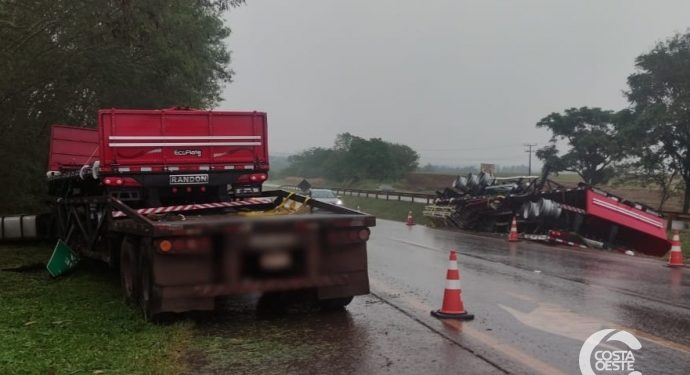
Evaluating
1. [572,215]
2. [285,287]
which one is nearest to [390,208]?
[572,215]

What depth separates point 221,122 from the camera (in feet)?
30.9

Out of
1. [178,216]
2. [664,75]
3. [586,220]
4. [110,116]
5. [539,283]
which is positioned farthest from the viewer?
[664,75]

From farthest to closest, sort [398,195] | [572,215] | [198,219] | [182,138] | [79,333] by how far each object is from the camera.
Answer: [398,195]
[572,215]
[182,138]
[198,219]
[79,333]

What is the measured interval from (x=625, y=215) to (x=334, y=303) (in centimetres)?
1263

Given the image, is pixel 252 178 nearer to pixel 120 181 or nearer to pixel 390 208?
pixel 120 181

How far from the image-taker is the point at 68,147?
12.9 meters

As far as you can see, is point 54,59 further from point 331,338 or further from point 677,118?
point 677,118

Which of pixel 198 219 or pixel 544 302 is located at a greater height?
pixel 198 219

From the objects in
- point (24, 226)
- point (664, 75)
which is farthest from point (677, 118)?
point (24, 226)

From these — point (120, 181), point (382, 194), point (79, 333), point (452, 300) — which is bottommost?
point (382, 194)

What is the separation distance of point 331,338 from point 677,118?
3005 centimetres

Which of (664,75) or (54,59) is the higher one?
(664,75)

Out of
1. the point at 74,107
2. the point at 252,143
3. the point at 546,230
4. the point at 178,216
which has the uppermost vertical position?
the point at 74,107

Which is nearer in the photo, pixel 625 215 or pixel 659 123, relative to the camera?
pixel 625 215
